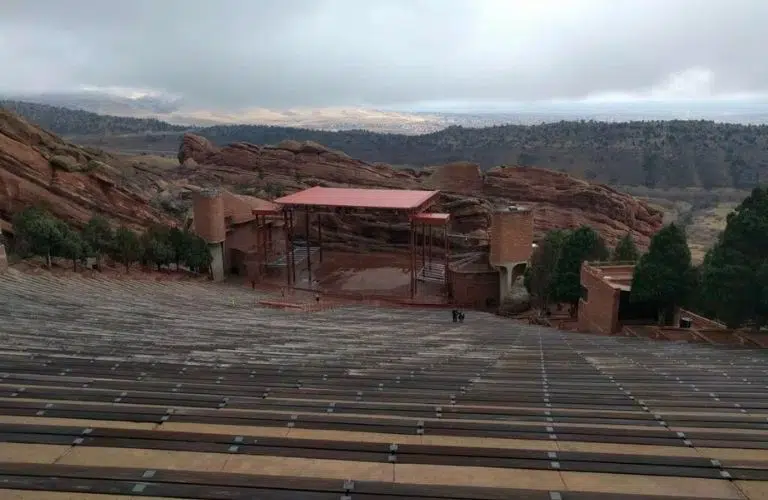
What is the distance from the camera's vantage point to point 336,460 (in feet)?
21.6

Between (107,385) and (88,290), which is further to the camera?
(88,290)

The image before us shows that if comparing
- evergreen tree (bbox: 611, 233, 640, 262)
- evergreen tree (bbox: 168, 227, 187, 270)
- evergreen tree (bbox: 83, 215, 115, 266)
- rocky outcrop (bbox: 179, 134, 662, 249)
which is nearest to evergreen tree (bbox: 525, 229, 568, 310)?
evergreen tree (bbox: 611, 233, 640, 262)

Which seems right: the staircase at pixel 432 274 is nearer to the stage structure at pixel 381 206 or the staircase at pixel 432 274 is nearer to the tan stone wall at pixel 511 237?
the stage structure at pixel 381 206

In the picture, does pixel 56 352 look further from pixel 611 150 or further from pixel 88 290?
pixel 611 150

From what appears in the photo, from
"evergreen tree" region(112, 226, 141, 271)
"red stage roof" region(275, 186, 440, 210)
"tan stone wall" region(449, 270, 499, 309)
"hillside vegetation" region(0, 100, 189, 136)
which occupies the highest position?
"hillside vegetation" region(0, 100, 189, 136)

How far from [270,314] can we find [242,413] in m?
→ 17.9

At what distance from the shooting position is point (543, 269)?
115 feet

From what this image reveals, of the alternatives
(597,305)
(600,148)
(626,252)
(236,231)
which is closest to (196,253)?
(236,231)

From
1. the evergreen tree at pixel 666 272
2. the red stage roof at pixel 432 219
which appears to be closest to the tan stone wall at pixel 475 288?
the red stage roof at pixel 432 219

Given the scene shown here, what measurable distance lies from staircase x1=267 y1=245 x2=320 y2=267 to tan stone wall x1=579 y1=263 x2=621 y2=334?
2072 centimetres

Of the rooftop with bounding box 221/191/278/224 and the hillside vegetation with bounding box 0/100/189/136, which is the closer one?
the rooftop with bounding box 221/191/278/224

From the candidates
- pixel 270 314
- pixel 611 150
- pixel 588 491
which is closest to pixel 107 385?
pixel 588 491

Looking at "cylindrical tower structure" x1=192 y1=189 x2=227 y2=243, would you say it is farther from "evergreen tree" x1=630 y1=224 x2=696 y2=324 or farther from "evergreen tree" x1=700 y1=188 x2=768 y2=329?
"evergreen tree" x1=700 y1=188 x2=768 y2=329

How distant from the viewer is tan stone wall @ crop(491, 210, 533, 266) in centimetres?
3619
